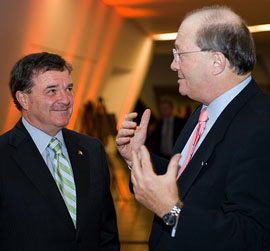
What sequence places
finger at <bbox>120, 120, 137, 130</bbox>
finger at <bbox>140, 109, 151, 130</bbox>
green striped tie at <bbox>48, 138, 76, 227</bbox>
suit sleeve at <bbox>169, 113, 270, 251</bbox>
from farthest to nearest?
green striped tie at <bbox>48, 138, 76, 227</bbox>, finger at <bbox>140, 109, 151, 130</bbox>, finger at <bbox>120, 120, 137, 130</bbox>, suit sleeve at <bbox>169, 113, 270, 251</bbox>

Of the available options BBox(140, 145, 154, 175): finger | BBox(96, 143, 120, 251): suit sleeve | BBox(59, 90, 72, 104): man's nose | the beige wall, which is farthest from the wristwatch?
the beige wall

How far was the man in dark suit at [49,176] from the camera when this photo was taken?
2.16 m

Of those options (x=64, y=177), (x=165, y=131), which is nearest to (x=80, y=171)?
(x=64, y=177)

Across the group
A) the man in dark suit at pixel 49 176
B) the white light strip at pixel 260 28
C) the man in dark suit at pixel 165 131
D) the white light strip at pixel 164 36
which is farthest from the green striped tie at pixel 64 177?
the white light strip at pixel 164 36

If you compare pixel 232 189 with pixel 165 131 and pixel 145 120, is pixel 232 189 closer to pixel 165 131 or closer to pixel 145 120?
pixel 145 120

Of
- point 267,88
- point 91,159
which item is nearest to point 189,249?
point 91,159

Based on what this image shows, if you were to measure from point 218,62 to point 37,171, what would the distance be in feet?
3.65

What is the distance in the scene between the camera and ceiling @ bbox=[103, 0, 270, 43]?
7.39 metres

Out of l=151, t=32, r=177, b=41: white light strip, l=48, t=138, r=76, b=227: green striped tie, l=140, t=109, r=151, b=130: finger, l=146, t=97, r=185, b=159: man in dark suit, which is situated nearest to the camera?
l=140, t=109, r=151, b=130: finger

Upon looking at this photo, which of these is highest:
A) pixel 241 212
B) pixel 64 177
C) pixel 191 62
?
pixel 191 62

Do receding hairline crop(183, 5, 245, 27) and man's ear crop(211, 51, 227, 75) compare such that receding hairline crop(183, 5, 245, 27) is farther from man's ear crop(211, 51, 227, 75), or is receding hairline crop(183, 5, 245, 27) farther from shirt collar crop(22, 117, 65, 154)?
shirt collar crop(22, 117, 65, 154)

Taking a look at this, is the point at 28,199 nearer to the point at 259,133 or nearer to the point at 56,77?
the point at 56,77

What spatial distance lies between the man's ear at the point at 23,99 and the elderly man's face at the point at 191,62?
103 cm

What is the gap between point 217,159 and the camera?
5.47ft
